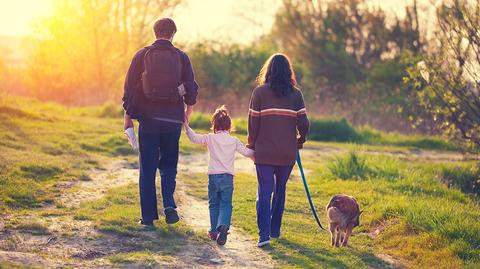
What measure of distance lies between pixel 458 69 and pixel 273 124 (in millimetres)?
7437

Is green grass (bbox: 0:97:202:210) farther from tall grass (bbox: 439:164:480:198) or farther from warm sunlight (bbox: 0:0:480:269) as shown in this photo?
tall grass (bbox: 439:164:480:198)

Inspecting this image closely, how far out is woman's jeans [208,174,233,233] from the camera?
7.68 m

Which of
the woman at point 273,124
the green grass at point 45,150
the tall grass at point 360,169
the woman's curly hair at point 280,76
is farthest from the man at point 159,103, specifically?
the tall grass at point 360,169

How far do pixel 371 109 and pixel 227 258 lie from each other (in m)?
20.9

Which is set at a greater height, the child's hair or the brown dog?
the child's hair

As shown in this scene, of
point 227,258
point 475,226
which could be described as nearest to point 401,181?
point 475,226

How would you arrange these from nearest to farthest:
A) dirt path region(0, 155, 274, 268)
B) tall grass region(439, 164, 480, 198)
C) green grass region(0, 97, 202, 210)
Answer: dirt path region(0, 155, 274, 268) → green grass region(0, 97, 202, 210) → tall grass region(439, 164, 480, 198)

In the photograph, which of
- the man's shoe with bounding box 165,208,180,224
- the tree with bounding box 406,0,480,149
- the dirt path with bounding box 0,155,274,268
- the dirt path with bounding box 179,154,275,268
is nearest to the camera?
the dirt path with bounding box 0,155,274,268

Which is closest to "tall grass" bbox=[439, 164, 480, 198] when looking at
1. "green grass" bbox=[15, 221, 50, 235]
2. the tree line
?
the tree line

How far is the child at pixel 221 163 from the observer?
770 cm

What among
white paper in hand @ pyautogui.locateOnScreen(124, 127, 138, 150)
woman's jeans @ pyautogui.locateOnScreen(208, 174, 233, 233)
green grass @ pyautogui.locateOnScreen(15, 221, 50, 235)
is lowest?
green grass @ pyautogui.locateOnScreen(15, 221, 50, 235)

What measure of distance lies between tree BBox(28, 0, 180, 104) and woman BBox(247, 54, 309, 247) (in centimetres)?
2527

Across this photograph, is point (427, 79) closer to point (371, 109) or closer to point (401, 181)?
point (401, 181)

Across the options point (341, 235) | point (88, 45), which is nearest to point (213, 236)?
point (341, 235)
